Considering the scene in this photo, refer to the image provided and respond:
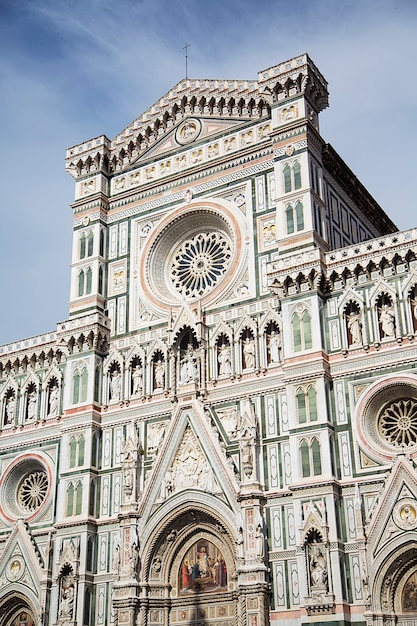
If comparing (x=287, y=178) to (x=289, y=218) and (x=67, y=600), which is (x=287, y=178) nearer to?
(x=289, y=218)

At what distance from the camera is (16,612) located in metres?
30.1

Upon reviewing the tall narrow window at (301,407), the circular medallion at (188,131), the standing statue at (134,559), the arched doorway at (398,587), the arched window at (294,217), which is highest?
the circular medallion at (188,131)

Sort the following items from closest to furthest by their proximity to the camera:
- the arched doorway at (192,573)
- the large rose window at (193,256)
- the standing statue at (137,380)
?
the arched doorway at (192,573), the standing statue at (137,380), the large rose window at (193,256)

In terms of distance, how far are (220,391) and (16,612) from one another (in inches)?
412

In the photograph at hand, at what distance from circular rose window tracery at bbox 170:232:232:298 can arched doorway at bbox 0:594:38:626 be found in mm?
11846

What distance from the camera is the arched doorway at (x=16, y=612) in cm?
2964

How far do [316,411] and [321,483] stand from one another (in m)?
2.21

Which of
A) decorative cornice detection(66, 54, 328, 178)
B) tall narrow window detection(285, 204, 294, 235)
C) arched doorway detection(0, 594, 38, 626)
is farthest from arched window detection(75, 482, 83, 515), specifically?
decorative cornice detection(66, 54, 328, 178)

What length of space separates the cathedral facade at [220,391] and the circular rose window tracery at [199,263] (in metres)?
0.09

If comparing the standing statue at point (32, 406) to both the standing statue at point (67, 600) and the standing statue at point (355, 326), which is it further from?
the standing statue at point (355, 326)

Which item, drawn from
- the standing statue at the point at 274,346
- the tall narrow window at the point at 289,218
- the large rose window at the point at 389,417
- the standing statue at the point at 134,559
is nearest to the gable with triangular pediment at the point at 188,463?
the standing statue at the point at 134,559

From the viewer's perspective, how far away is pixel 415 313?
2575 cm

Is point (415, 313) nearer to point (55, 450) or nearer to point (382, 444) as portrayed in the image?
point (382, 444)

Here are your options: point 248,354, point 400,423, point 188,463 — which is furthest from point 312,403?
point 188,463
